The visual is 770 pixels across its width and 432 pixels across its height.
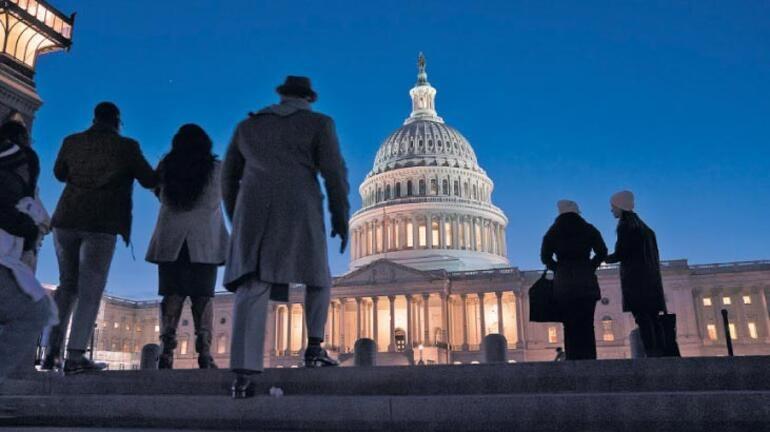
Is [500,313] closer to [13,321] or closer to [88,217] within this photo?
[88,217]

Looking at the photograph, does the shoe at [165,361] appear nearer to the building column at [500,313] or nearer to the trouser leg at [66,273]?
the trouser leg at [66,273]

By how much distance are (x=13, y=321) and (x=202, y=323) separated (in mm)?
4309

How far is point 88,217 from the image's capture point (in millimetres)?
7254

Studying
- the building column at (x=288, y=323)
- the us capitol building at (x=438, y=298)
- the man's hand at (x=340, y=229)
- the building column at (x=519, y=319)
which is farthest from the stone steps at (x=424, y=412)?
the building column at (x=288, y=323)

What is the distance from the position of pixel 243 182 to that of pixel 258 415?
89.2 inches

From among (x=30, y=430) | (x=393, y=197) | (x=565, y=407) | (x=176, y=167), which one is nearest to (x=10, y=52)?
(x=176, y=167)

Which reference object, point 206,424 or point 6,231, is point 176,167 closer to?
point 6,231

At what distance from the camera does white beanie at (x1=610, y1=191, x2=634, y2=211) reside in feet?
32.1

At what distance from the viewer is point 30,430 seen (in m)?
4.78

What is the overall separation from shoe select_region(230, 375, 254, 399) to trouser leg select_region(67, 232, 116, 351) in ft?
8.06

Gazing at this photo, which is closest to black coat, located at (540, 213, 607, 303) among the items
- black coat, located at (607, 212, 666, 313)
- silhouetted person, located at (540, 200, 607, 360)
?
silhouetted person, located at (540, 200, 607, 360)

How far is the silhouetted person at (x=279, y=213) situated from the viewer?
5754 millimetres

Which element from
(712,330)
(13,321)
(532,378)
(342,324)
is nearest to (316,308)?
(532,378)

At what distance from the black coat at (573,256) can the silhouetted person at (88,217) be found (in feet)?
18.7
